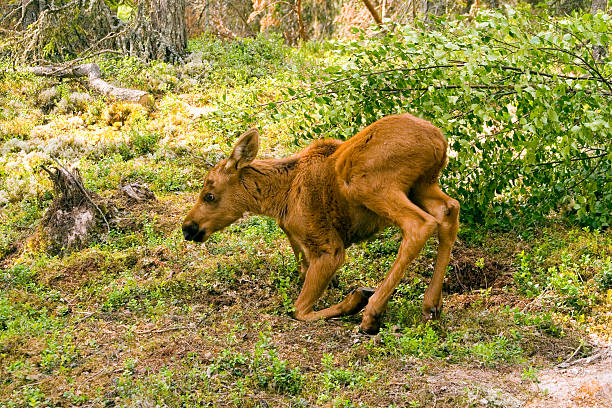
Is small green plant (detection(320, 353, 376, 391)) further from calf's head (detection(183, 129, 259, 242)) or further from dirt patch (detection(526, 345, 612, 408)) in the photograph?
calf's head (detection(183, 129, 259, 242))

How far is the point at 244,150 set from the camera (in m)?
7.31

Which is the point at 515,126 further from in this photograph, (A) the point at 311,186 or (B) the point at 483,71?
(A) the point at 311,186

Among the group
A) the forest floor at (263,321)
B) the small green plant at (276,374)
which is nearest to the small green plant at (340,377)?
the forest floor at (263,321)

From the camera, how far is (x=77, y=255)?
862 cm

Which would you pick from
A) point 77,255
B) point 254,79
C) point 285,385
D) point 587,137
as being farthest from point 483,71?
point 254,79

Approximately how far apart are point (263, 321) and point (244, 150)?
1.82m

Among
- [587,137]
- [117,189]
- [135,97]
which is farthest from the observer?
[135,97]

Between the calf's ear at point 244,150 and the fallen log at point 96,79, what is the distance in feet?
23.5

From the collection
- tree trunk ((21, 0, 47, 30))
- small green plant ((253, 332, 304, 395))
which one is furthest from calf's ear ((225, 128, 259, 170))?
tree trunk ((21, 0, 47, 30))

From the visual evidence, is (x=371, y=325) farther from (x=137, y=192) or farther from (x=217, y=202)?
(x=137, y=192)

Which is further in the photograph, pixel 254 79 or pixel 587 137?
pixel 254 79

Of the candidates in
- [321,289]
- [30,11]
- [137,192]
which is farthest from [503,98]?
[30,11]

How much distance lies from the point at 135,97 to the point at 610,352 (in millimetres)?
10801

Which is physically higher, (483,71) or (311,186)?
(483,71)
